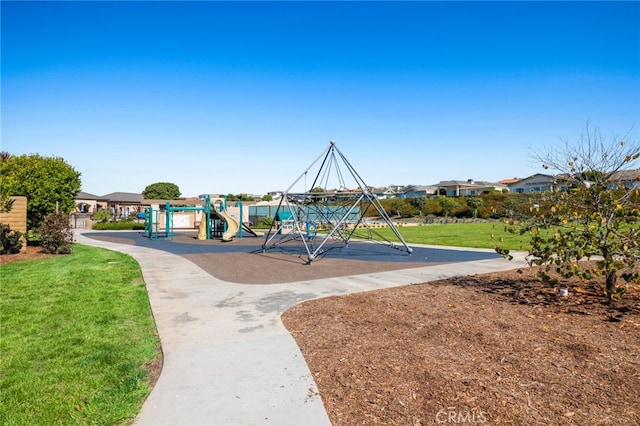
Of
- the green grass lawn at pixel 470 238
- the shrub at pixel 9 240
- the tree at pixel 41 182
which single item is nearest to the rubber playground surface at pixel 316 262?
the green grass lawn at pixel 470 238

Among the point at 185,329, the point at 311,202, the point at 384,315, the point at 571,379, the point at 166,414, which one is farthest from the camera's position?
the point at 311,202

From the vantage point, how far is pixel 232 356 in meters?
4.67

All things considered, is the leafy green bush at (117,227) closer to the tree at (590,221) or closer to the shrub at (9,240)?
the shrub at (9,240)

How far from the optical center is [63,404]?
3.48m

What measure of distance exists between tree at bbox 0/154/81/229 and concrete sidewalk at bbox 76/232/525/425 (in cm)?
1166

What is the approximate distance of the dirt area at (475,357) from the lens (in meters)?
3.39

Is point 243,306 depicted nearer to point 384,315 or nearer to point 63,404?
point 384,315

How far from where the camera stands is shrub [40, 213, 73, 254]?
14383 mm

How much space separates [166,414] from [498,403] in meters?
2.99

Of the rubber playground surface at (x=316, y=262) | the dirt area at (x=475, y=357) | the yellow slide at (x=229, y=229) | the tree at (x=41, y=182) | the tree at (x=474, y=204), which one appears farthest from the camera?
the tree at (x=474, y=204)

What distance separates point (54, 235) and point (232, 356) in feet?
43.3

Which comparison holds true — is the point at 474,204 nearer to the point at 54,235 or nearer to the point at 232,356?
the point at 54,235

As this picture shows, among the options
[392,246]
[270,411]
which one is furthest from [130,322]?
[392,246]

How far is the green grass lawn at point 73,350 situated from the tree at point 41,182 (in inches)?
374
